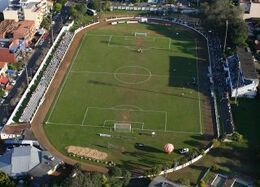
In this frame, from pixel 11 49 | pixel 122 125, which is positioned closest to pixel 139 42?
pixel 11 49

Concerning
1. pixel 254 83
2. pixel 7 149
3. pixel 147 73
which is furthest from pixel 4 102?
pixel 254 83

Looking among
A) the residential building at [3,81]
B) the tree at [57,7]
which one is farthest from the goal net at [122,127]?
the tree at [57,7]

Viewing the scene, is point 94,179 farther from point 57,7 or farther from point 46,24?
point 57,7

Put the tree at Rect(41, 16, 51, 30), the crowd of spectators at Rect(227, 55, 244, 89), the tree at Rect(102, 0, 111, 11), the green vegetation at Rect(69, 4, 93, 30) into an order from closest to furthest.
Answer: the crowd of spectators at Rect(227, 55, 244, 89) < the tree at Rect(41, 16, 51, 30) < the green vegetation at Rect(69, 4, 93, 30) < the tree at Rect(102, 0, 111, 11)

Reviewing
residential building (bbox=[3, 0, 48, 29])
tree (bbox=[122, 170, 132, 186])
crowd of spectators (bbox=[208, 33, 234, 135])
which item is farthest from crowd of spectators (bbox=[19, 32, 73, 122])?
crowd of spectators (bbox=[208, 33, 234, 135])

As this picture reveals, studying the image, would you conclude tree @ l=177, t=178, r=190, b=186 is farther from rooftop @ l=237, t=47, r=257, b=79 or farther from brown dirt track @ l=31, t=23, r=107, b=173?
rooftop @ l=237, t=47, r=257, b=79

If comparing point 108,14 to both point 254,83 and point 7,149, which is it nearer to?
point 254,83

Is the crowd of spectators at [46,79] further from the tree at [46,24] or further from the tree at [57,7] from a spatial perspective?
the tree at [57,7]
